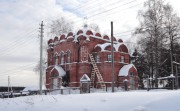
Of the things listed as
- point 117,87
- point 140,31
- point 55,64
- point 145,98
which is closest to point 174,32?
point 140,31

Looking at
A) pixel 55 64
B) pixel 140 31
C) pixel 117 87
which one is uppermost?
pixel 140 31

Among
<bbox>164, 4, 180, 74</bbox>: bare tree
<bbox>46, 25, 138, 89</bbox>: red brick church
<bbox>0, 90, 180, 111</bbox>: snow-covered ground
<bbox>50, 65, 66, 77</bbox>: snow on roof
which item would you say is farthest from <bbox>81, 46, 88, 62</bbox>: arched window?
<bbox>0, 90, 180, 111</bbox>: snow-covered ground

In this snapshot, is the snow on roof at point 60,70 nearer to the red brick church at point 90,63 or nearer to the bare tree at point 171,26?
the red brick church at point 90,63

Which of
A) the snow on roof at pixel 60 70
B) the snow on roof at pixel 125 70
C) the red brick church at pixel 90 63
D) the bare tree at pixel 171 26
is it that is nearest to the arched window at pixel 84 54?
the red brick church at pixel 90 63

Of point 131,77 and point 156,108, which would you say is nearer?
point 156,108

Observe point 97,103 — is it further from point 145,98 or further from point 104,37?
point 104,37

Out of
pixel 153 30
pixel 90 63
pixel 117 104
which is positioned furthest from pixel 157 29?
pixel 117 104

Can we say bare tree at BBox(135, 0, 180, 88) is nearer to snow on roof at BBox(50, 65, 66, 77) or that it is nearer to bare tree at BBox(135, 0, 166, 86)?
bare tree at BBox(135, 0, 166, 86)

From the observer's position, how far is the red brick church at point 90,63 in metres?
39.4

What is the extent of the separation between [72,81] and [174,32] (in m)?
16.6

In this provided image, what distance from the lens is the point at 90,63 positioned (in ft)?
134

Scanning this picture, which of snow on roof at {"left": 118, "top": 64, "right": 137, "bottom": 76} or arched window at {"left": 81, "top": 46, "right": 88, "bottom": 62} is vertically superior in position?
arched window at {"left": 81, "top": 46, "right": 88, "bottom": 62}

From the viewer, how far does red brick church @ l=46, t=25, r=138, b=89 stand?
39.4 metres

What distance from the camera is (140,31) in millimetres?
37438
